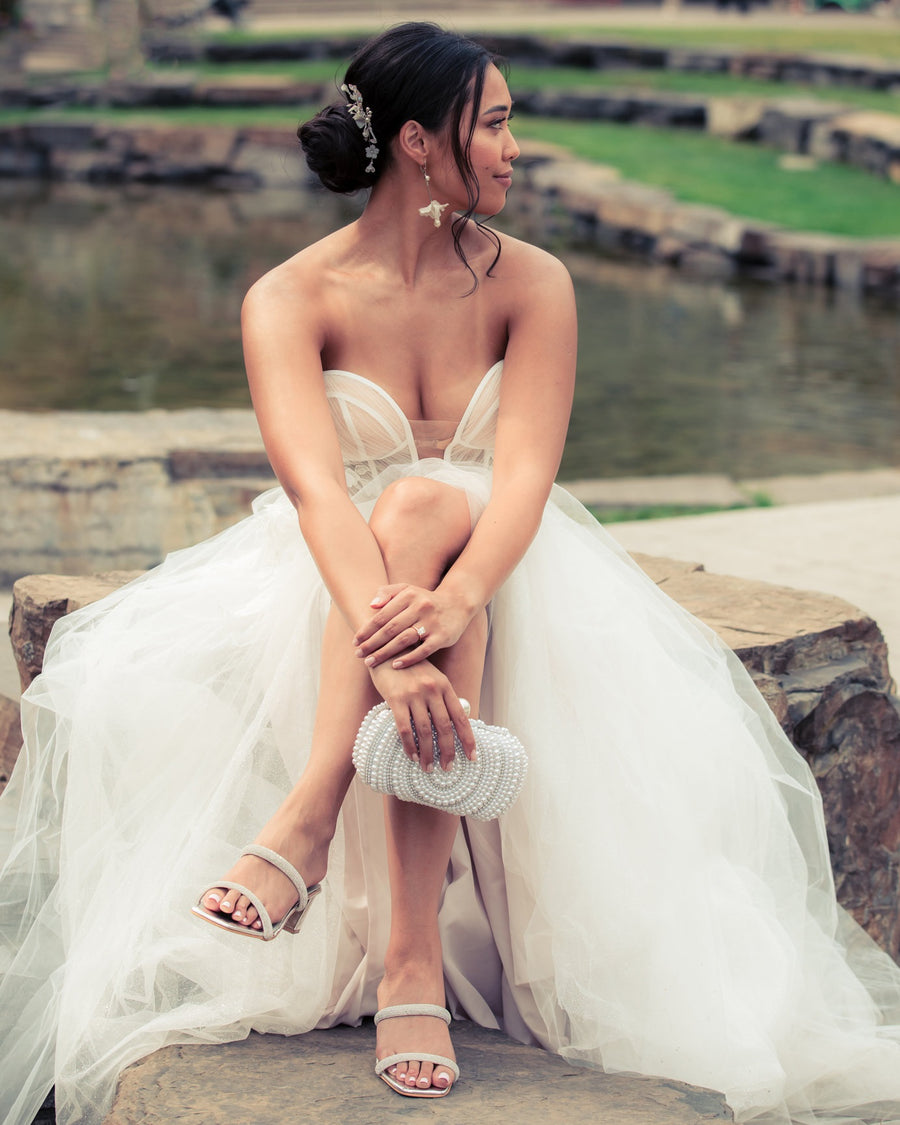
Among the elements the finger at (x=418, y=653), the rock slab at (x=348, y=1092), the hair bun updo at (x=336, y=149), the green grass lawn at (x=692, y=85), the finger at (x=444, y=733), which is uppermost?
the hair bun updo at (x=336, y=149)

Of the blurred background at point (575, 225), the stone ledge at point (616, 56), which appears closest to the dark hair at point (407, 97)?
the blurred background at point (575, 225)

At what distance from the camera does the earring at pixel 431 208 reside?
2.41 metres

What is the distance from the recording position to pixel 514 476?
2330 millimetres

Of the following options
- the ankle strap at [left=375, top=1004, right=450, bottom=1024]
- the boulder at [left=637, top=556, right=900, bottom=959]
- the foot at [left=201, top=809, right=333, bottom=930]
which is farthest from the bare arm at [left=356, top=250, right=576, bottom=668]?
the boulder at [left=637, top=556, right=900, bottom=959]

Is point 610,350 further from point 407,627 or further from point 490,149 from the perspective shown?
point 407,627

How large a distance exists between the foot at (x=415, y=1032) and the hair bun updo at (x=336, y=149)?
1.31 meters

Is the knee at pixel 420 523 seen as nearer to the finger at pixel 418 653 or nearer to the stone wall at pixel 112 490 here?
the finger at pixel 418 653

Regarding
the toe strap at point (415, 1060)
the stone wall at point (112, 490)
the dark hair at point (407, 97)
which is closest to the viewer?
the toe strap at point (415, 1060)

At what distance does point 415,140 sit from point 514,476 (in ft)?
1.88

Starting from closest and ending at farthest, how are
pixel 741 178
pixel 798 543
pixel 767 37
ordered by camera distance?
pixel 798 543
pixel 741 178
pixel 767 37

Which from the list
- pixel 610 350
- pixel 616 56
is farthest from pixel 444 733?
pixel 616 56

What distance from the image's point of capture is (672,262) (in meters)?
12.1

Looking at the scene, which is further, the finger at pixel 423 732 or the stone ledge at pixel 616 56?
the stone ledge at pixel 616 56

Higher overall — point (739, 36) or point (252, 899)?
point (739, 36)
